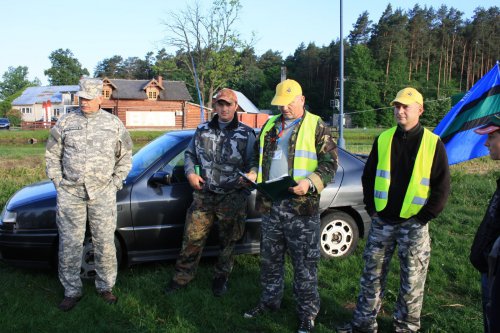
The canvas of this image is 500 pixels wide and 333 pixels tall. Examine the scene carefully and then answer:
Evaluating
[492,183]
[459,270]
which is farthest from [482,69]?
[459,270]

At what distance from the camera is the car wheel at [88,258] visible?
4539 mm

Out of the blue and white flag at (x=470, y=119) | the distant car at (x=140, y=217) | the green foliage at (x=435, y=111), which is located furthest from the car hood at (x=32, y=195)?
the green foliage at (x=435, y=111)

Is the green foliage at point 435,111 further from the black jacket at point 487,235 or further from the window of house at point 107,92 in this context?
the black jacket at point 487,235

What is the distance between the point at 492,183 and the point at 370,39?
69.3m

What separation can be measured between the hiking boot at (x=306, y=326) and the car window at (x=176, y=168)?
201cm

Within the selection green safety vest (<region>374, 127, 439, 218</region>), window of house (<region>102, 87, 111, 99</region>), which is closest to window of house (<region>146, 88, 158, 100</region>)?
window of house (<region>102, 87, 111, 99</region>)

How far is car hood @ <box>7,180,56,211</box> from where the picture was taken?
4508mm

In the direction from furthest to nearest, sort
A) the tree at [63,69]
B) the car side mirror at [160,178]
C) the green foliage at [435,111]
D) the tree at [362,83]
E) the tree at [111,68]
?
1. the tree at [111,68]
2. the tree at [63,69]
3. the tree at [362,83]
4. the green foliage at [435,111]
5. the car side mirror at [160,178]

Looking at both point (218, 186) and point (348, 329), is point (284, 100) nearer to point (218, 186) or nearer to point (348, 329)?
point (218, 186)

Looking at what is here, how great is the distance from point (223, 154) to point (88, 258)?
72.3 inches

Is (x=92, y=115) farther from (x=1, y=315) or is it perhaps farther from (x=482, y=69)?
(x=482, y=69)

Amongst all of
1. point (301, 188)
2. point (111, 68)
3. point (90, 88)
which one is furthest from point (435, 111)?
→ point (111, 68)

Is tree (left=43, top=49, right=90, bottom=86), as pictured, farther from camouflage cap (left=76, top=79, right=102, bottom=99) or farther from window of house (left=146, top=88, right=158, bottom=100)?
camouflage cap (left=76, top=79, right=102, bottom=99)

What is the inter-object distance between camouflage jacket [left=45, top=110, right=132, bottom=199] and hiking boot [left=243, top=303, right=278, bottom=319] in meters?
1.77
